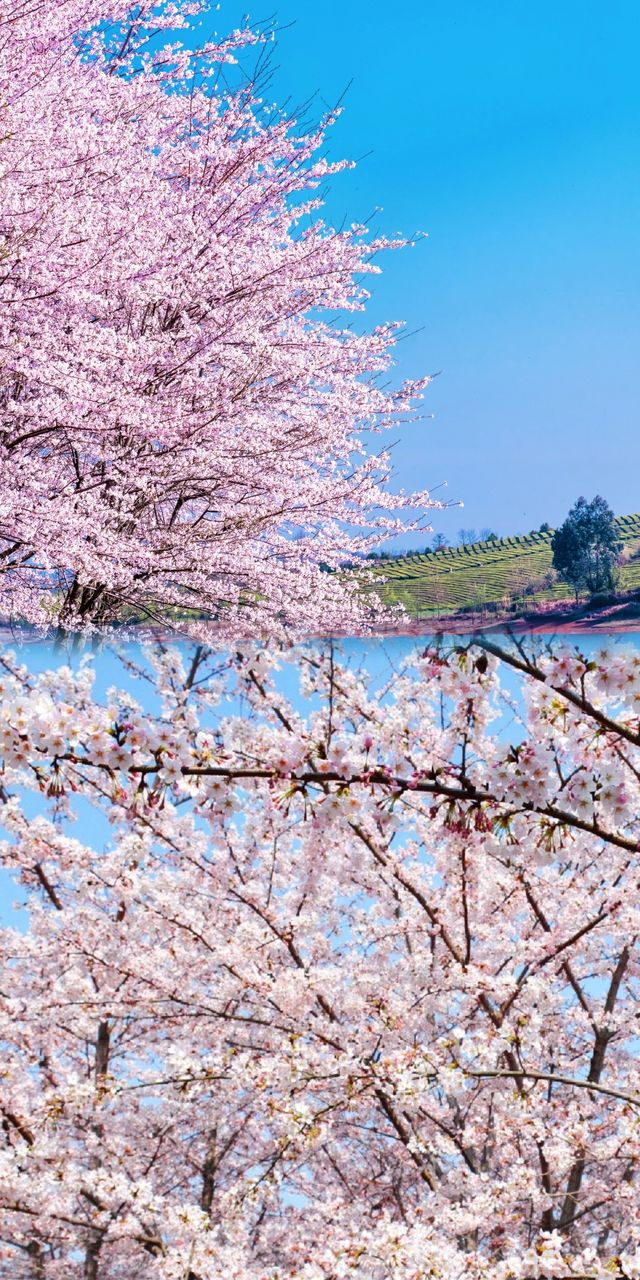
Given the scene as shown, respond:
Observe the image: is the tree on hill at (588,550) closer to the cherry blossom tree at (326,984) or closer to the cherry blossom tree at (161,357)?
the cherry blossom tree at (161,357)

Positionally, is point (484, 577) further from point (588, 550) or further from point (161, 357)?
point (161, 357)

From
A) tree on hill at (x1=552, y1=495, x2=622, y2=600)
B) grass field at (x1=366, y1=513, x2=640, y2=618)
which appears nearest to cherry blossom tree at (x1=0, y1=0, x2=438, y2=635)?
grass field at (x1=366, y1=513, x2=640, y2=618)

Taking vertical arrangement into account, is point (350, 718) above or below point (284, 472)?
below

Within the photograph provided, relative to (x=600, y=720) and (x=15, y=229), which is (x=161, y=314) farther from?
(x=600, y=720)

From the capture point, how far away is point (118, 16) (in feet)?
35.0

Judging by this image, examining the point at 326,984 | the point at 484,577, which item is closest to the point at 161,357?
the point at 326,984

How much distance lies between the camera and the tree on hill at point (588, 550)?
18.3 m

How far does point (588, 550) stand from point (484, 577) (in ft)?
25.5

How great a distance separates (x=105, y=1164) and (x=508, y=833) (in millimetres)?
4131

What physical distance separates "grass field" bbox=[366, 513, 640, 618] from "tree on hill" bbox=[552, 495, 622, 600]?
1.26 feet

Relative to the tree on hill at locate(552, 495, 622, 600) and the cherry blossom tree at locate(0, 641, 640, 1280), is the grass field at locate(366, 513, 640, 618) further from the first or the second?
the cherry blossom tree at locate(0, 641, 640, 1280)

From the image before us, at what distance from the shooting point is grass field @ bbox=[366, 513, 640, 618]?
44.8 ft

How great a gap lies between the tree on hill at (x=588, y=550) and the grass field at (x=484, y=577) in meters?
0.38

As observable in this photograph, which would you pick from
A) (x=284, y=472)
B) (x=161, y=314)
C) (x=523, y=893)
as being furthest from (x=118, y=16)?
(x=523, y=893)
